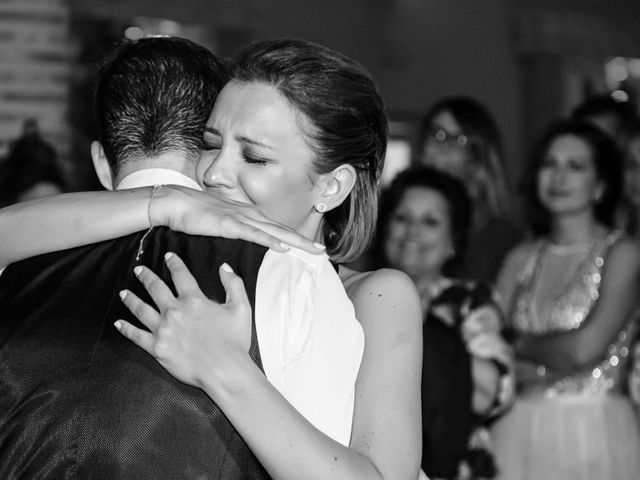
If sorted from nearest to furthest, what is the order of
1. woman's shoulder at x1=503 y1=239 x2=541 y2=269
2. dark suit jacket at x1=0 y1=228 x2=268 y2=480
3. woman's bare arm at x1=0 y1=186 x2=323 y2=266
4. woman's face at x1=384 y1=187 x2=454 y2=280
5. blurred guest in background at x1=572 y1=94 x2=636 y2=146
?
dark suit jacket at x1=0 y1=228 x2=268 y2=480 < woman's bare arm at x1=0 y1=186 x2=323 y2=266 < woman's face at x1=384 y1=187 x2=454 y2=280 < woman's shoulder at x1=503 y1=239 x2=541 y2=269 < blurred guest in background at x1=572 y1=94 x2=636 y2=146

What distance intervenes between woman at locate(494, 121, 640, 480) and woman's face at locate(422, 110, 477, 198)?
0.35 meters

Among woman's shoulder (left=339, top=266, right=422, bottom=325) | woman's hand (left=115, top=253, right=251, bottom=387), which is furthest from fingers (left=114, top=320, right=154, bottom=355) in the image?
woman's shoulder (left=339, top=266, right=422, bottom=325)

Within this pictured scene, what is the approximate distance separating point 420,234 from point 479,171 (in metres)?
0.83

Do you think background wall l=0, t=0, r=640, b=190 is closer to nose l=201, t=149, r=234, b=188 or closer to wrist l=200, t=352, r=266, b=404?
nose l=201, t=149, r=234, b=188

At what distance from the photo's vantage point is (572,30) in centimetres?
734

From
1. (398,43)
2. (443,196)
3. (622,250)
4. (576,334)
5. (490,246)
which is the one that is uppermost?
(398,43)

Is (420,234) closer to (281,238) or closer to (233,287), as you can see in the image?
(281,238)

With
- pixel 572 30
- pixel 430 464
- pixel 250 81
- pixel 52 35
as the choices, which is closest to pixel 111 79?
pixel 250 81

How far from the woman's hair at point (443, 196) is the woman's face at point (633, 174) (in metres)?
0.84

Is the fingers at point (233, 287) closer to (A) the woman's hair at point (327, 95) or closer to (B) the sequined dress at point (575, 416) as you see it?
(A) the woman's hair at point (327, 95)

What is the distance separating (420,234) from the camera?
11.6ft

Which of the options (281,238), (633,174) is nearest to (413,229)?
(633,174)

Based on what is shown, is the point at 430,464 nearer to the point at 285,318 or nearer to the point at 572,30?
the point at 285,318

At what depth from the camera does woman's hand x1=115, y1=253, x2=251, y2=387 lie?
4.48ft
